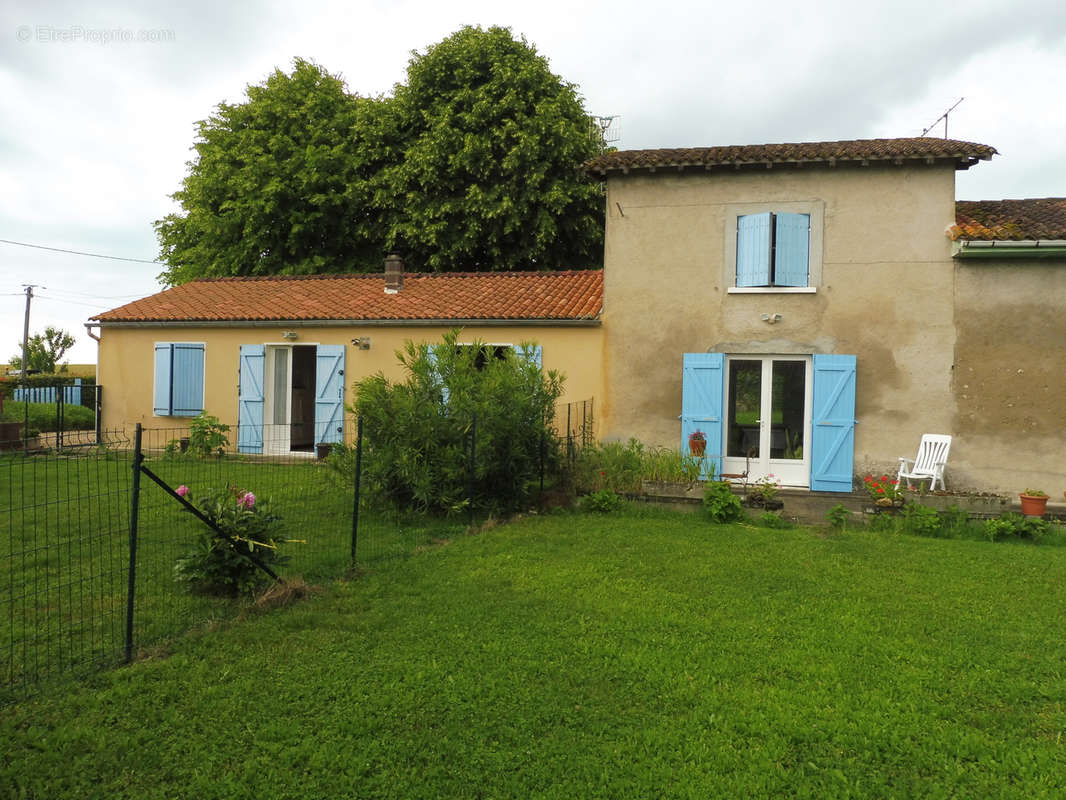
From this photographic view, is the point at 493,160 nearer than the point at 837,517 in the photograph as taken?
No

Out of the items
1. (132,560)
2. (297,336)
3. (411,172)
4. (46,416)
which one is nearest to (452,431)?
(132,560)

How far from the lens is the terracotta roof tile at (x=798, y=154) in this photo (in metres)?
9.95

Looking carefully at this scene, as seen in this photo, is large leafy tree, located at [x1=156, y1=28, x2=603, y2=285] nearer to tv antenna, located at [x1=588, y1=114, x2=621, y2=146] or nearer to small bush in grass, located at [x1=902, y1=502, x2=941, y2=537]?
tv antenna, located at [x1=588, y1=114, x2=621, y2=146]

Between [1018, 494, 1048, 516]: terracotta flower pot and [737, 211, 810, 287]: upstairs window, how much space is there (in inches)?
154

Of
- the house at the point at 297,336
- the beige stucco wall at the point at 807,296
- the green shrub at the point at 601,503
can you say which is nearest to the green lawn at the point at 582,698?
the green shrub at the point at 601,503

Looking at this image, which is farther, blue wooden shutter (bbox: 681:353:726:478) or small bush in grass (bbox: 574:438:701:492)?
blue wooden shutter (bbox: 681:353:726:478)

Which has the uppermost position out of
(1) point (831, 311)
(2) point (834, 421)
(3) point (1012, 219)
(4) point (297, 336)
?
(3) point (1012, 219)

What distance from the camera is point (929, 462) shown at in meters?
10.1

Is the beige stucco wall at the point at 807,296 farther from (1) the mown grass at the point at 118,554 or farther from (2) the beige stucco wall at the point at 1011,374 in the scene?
(1) the mown grass at the point at 118,554

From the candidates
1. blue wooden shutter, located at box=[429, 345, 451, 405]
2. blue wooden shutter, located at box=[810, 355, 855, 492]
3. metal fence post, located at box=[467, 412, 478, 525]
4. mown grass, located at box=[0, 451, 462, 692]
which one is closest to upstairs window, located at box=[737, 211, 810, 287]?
blue wooden shutter, located at box=[810, 355, 855, 492]

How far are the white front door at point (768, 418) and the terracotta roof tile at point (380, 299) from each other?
2488 millimetres

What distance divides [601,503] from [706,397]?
2766mm

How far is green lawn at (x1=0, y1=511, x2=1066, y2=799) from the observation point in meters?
3.09

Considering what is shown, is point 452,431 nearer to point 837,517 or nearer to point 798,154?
point 837,517
